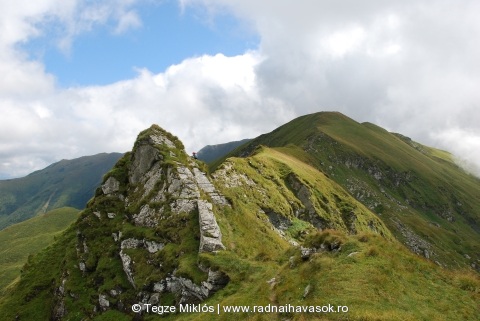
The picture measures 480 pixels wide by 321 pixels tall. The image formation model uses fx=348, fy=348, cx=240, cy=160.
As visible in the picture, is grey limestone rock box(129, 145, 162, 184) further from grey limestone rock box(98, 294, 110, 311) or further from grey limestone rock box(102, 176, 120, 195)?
grey limestone rock box(98, 294, 110, 311)

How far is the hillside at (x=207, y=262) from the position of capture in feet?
76.4

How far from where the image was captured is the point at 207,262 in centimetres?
3553

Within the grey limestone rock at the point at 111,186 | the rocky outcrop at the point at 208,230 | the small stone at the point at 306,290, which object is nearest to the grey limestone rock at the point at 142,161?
the grey limestone rock at the point at 111,186

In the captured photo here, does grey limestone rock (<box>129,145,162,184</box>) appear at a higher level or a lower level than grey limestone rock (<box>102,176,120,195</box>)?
higher

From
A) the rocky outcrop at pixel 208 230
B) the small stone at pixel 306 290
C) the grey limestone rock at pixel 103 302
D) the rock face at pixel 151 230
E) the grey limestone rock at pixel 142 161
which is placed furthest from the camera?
the grey limestone rock at pixel 142 161

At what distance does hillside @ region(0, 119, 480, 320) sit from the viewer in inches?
917

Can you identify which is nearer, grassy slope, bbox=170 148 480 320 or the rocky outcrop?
grassy slope, bbox=170 148 480 320

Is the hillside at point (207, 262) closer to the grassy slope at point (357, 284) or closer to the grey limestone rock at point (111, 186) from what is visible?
the grassy slope at point (357, 284)

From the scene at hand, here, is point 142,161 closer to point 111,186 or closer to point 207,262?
point 111,186

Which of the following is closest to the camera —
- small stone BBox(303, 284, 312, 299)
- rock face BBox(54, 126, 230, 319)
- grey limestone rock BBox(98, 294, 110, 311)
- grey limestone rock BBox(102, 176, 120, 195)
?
small stone BBox(303, 284, 312, 299)

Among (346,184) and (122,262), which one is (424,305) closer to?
(122,262)

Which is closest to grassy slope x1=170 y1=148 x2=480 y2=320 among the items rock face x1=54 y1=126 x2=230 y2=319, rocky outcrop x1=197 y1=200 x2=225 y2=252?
rocky outcrop x1=197 y1=200 x2=225 y2=252

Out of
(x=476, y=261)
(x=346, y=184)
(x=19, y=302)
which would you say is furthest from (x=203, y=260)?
(x=476, y=261)

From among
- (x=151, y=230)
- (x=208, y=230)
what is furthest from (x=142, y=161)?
(x=208, y=230)
